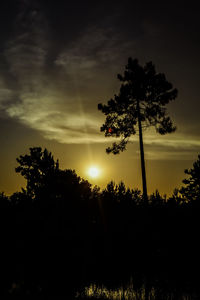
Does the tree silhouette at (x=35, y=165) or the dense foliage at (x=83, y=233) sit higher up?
the tree silhouette at (x=35, y=165)

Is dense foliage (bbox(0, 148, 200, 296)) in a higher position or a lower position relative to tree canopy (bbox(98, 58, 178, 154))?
lower

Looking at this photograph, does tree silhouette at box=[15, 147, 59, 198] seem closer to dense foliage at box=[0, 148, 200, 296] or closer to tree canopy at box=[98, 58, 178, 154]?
dense foliage at box=[0, 148, 200, 296]

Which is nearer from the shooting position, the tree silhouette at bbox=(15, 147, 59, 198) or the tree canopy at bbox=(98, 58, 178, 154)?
the tree canopy at bbox=(98, 58, 178, 154)

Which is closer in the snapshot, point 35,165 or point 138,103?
point 138,103

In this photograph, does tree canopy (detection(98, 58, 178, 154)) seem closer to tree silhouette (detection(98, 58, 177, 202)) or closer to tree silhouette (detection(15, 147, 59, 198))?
tree silhouette (detection(98, 58, 177, 202))

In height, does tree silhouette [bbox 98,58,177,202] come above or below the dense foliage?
above

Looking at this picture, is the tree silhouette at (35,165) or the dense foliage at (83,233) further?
the tree silhouette at (35,165)

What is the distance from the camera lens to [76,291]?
47.7 feet

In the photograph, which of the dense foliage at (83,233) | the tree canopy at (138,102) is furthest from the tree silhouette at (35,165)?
the tree canopy at (138,102)

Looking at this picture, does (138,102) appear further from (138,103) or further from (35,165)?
(35,165)

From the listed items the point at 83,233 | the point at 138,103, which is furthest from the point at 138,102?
the point at 83,233

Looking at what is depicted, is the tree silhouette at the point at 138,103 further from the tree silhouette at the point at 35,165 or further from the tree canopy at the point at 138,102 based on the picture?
the tree silhouette at the point at 35,165

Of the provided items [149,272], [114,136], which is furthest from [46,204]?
[149,272]

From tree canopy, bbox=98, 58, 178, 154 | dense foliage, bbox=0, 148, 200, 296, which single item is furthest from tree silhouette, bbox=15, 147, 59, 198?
tree canopy, bbox=98, 58, 178, 154
